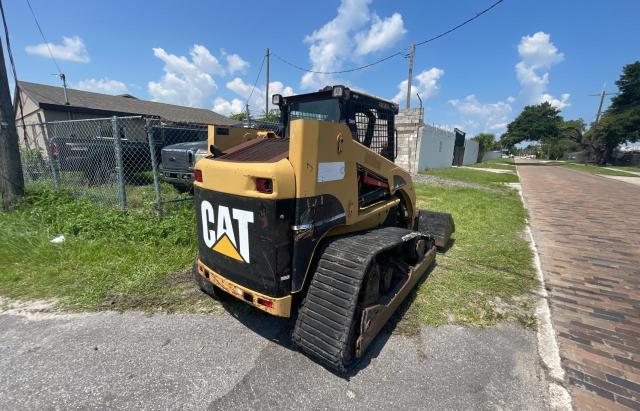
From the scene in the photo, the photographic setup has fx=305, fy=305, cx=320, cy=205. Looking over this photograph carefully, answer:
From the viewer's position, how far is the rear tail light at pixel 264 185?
2088 mm

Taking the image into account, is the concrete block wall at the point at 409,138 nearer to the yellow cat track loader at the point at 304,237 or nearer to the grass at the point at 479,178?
the grass at the point at 479,178

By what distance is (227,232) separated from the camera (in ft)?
7.93

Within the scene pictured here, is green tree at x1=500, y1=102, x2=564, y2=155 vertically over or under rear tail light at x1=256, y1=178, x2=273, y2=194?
over

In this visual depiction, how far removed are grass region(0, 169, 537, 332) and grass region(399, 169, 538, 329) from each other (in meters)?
0.01

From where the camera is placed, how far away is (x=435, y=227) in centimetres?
492

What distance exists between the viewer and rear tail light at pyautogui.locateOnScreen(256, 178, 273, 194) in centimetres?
209

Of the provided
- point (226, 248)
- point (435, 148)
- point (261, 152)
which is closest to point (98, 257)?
point (226, 248)

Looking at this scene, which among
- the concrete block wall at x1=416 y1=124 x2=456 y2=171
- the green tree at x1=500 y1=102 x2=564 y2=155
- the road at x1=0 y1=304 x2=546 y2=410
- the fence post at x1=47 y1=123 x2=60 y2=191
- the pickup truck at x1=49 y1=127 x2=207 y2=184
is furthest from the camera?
the green tree at x1=500 y1=102 x2=564 y2=155

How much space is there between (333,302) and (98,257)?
11.2ft

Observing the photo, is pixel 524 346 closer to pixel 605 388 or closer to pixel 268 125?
pixel 605 388

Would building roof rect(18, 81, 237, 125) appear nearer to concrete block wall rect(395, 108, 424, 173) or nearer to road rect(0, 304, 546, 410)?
concrete block wall rect(395, 108, 424, 173)

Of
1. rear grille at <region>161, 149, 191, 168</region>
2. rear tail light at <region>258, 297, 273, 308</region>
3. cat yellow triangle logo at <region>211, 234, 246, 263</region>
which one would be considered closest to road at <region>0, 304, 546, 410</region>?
rear tail light at <region>258, 297, 273, 308</region>

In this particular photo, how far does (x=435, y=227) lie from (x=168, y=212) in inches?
178

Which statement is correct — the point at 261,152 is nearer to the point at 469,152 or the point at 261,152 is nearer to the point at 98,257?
the point at 98,257
